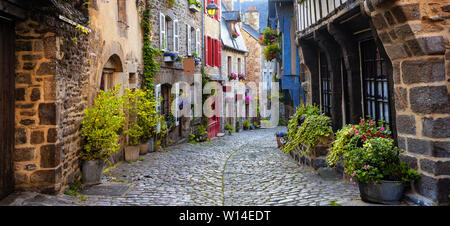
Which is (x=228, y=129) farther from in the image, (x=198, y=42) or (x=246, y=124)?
(x=198, y=42)

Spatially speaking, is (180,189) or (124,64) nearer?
(180,189)

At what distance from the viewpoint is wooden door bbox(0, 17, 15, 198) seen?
4285 mm

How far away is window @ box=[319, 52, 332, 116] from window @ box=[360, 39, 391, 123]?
1.80 meters

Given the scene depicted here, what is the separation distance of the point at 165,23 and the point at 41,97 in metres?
7.60

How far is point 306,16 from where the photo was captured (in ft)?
25.4

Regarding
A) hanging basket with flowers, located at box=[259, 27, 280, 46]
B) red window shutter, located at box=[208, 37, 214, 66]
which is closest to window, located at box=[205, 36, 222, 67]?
red window shutter, located at box=[208, 37, 214, 66]

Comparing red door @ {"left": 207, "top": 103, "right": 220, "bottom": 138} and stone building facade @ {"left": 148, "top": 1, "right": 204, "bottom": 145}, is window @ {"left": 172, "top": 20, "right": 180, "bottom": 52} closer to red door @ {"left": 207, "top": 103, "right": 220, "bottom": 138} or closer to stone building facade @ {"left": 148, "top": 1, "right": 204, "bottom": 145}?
stone building facade @ {"left": 148, "top": 1, "right": 204, "bottom": 145}

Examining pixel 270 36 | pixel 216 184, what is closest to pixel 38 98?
pixel 216 184

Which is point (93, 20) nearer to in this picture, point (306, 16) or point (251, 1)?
point (306, 16)

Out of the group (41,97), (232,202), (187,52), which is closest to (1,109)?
(41,97)

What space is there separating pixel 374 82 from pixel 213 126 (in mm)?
12525

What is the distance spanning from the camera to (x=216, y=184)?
6.24 metres

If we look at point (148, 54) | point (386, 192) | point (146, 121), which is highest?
point (148, 54)

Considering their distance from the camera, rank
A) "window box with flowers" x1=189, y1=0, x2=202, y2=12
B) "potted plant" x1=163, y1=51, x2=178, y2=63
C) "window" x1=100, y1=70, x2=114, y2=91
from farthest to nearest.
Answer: "window box with flowers" x1=189, y1=0, x2=202, y2=12 < "potted plant" x1=163, y1=51, x2=178, y2=63 < "window" x1=100, y1=70, x2=114, y2=91
